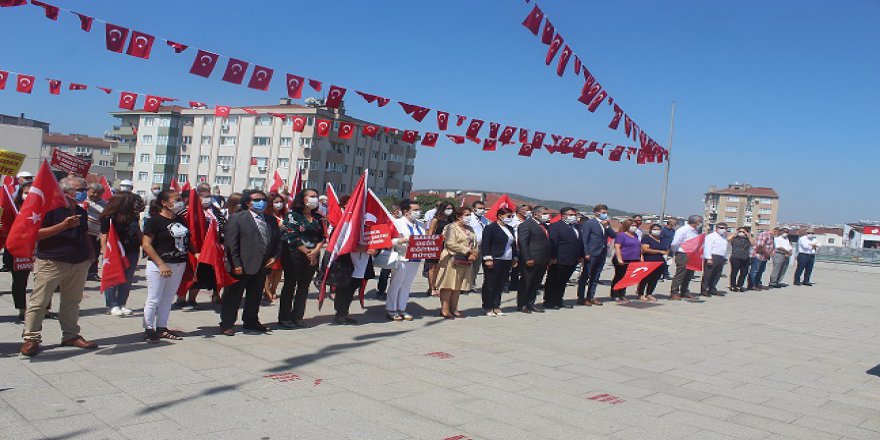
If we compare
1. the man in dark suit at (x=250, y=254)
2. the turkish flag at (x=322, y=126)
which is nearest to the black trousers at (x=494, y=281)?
the man in dark suit at (x=250, y=254)

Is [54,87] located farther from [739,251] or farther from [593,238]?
[739,251]

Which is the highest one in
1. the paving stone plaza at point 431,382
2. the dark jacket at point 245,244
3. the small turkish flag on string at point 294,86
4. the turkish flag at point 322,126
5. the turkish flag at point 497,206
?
the small turkish flag on string at point 294,86

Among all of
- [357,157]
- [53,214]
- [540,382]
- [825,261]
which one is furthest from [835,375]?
[357,157]

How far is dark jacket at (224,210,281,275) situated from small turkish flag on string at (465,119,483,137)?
8742 mm

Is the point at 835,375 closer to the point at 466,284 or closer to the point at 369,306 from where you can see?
the point at 466,284

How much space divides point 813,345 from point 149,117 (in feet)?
284

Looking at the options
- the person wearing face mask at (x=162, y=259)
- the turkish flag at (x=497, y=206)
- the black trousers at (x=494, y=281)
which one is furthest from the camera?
the turkish flag at (x=497, y=206)

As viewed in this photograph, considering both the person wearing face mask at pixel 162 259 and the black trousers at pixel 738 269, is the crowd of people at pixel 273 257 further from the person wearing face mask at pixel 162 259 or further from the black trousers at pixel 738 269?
the black trousers at pixel 738 269

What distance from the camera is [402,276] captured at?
31.7ft

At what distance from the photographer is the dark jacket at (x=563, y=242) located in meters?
11.7

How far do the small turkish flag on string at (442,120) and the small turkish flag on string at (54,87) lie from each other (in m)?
7.73

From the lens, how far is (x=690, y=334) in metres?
10.3

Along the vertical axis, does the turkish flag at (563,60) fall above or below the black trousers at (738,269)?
above

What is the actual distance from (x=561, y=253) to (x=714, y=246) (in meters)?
5.53
